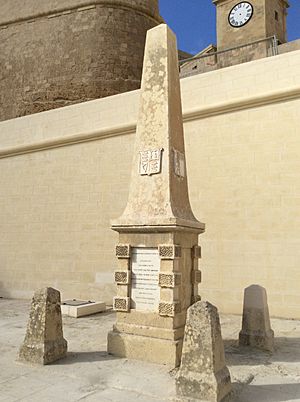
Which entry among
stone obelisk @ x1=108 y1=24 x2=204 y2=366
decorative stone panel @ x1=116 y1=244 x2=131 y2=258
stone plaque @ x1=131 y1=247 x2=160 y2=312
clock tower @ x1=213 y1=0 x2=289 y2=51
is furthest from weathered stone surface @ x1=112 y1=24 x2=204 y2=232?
clock tower @ x1=213 y1=0 x2=289 y2=51

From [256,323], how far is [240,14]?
17.2m

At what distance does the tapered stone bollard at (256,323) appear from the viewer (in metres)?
5.50

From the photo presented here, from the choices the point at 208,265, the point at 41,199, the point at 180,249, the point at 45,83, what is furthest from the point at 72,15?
the point at 180,249

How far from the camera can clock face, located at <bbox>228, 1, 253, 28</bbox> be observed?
1853 centimetres

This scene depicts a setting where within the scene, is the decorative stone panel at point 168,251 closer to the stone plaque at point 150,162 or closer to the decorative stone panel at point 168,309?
the decorative stone panel at point 168,309

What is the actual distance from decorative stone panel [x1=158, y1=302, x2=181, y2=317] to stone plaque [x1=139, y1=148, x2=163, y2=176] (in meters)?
1.72

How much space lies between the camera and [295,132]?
8078 mm

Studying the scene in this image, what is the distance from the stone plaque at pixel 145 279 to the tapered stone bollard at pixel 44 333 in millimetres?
1028

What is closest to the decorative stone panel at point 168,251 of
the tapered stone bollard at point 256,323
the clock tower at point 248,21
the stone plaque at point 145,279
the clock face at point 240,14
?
the stone plaque at point 145,279

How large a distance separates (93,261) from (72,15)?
35.9 ft

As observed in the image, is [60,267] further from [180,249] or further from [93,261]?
[180,249]

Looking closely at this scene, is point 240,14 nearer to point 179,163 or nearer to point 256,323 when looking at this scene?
point 179,163

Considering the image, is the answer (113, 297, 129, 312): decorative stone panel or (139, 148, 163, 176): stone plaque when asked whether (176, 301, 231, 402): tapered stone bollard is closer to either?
(113, 297, 129, 312): decorative stone panel

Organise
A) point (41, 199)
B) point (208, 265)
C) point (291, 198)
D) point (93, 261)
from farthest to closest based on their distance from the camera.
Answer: point (41, 199)
point (93, 261)
point (208, 265)
point (291, 198)
